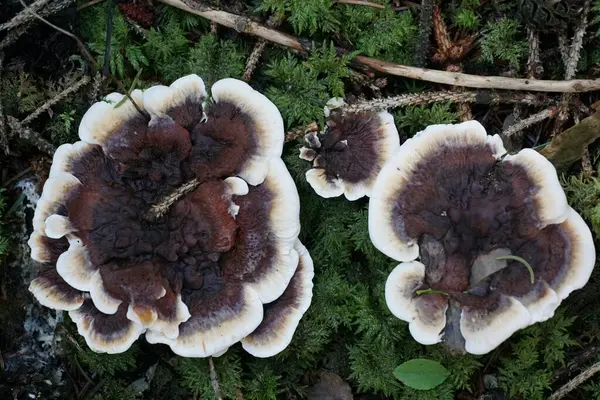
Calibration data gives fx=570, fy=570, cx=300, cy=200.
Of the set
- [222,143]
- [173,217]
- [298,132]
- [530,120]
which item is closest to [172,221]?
[173,217]

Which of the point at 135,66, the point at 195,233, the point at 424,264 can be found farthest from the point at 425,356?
the point at 135,66

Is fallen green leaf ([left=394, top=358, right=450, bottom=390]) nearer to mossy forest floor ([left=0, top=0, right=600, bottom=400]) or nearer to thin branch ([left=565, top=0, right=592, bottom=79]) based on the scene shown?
mossy forest floor ([left=0, top=0, right=600, bottom=400])

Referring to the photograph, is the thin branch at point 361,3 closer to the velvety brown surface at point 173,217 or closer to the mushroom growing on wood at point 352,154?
the mushroom growing on wood at point 352,154

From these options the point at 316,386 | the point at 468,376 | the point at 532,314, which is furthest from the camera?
the point at 316,386

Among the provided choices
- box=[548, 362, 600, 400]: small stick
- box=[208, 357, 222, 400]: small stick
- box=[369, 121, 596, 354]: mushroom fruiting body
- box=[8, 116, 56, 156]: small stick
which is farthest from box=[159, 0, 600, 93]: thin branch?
box=[208, 357, 222, 400]: small stick

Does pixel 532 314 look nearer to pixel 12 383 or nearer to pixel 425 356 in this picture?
pixel 425 356

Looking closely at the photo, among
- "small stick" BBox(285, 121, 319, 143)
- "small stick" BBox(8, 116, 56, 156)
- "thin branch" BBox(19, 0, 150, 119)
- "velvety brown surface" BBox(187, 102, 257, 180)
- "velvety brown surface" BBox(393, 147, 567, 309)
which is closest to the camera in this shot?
"velvety brown surface" BBox(393, 147, 567, 309)

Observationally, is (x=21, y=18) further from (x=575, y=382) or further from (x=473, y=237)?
(x=575, y=382)
